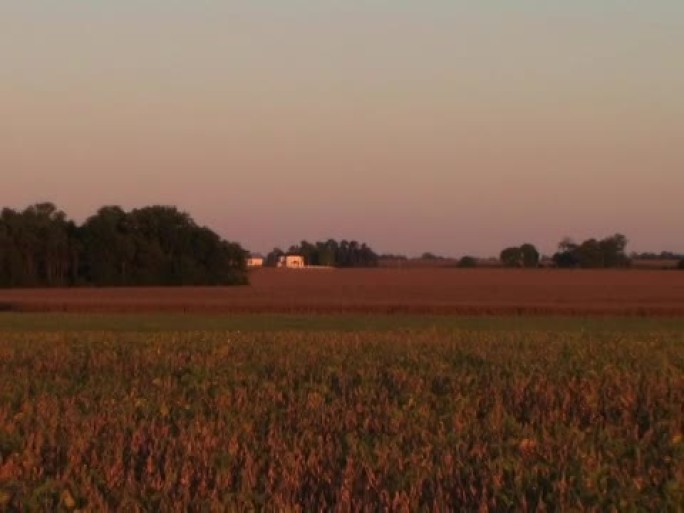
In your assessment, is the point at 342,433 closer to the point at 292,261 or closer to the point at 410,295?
the point at 410,295

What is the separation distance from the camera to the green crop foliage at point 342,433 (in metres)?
7.43

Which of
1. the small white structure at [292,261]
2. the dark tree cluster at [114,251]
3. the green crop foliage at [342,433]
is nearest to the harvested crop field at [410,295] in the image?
the dark tree cluster at [114,251]

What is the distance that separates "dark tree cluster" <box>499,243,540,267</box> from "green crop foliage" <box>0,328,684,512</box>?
124418 mm

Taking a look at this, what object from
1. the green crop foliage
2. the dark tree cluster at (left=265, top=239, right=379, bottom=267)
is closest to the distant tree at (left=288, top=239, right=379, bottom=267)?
the dark tree cluster at (left=265, top=239, right=379, bottom=267)

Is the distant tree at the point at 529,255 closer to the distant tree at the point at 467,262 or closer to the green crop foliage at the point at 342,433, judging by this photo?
the distant tree at the point at 467,262

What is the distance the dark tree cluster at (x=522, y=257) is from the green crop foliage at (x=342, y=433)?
124418 millimetres

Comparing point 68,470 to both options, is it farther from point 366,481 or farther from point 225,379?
point 225,379

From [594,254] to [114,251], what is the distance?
59090 mm

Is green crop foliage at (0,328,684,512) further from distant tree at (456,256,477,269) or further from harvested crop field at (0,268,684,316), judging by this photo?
distant tree at (456,256,477,269)

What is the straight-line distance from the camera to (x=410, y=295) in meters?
77.2

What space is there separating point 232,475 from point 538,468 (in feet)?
6.74

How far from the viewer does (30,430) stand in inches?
389

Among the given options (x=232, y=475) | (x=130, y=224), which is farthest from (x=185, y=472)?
(x=130, y=224)

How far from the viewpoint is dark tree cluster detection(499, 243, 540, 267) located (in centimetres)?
14075
